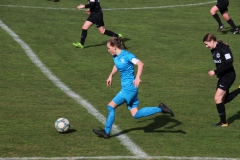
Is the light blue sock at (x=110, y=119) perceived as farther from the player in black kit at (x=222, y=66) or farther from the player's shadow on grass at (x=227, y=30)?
the player's shadow on grass at (x=227, y=30)

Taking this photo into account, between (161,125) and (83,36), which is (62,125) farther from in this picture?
(83,36)

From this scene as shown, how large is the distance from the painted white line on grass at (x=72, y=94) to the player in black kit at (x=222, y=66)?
2.31 metres

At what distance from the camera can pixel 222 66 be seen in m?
11.9

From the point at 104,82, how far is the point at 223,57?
5.11m

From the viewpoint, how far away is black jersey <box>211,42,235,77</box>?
38.8ft

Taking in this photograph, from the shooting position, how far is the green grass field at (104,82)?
36.0 ft

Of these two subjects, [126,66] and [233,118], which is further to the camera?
[233,118]

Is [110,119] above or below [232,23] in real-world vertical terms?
above

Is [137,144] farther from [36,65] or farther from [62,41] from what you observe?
[62,41]

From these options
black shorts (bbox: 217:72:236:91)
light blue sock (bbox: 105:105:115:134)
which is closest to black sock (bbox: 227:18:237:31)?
black shorts (bbox: 217:72:236:91)

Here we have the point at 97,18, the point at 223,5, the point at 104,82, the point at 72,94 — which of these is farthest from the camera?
the point at 223,5

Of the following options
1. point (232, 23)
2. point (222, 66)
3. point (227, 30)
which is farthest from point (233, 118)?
A: point (227, 30)

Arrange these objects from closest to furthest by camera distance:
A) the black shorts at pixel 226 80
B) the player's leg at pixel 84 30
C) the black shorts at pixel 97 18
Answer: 1. the black shorts at pixel 226 80
2. the black shorts at pixel 97 18
3. the player's leg at pixel 84 30

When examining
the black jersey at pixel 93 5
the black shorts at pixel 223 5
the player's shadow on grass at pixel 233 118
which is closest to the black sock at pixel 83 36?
the black jersey at pixel 93 5
